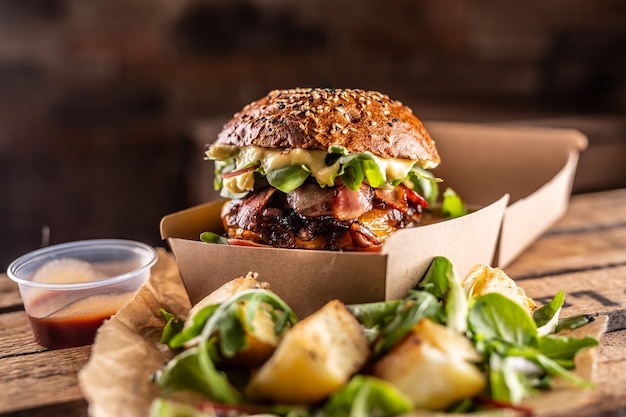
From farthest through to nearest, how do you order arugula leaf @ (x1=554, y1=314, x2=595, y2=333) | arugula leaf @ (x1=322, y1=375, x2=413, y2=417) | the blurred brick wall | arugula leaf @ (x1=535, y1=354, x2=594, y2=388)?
the blurred brick wall, arugula leaf @ (x1=554, y1=314, x2=595, y2=333), arugula leaf @ (x1=535, y1=354, x2=594, y2=388), arugula leaf @ (x1=322, y1=375, x2=413, y2=417)

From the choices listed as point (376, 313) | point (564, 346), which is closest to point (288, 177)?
point (376, 313)

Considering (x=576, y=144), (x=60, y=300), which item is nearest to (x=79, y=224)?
(x=60, y=300)

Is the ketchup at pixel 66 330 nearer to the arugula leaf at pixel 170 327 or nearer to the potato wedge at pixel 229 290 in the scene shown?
the arugula leaf at pixel 170 327

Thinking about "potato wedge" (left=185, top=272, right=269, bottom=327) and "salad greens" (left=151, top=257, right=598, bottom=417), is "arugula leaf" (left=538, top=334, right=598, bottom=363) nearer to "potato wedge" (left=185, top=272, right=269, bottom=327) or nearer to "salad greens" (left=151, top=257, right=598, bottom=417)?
"salad greens" (left=151, top=257, right=598, bottom=417)

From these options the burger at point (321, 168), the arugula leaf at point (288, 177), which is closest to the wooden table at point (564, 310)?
the burger at point (321, 168)

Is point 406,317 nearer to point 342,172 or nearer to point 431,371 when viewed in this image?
point 431,371

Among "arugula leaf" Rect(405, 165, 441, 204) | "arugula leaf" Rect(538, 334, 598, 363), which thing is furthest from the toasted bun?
"arugula leaf" Rect(538, 334, 598, 363)

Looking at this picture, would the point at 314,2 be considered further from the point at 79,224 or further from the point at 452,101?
the point at 79,224
